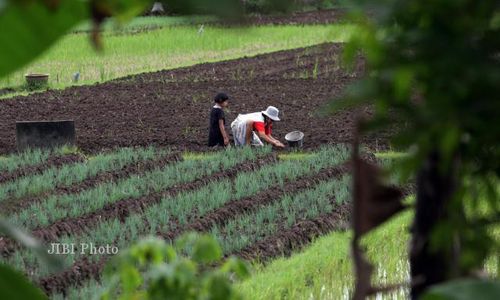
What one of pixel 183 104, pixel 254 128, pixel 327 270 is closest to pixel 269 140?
pixel 254 128

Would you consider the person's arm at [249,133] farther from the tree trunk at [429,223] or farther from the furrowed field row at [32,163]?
the tree trunk at [429,223]

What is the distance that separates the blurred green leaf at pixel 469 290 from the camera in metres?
0.82

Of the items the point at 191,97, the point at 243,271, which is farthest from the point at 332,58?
the point at 243,271

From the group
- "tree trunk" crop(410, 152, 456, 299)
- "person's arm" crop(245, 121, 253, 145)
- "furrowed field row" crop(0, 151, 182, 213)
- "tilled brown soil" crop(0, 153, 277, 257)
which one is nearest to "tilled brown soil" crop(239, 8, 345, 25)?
"person's arm" crop(245, 121, 253, 145)

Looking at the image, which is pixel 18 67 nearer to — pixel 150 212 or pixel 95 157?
pixel 150 212

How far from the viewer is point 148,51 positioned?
→ 94.8 feet

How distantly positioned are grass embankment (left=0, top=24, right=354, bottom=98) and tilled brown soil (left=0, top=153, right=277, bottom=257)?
9.61 metres

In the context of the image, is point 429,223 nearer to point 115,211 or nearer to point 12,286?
point 12,286

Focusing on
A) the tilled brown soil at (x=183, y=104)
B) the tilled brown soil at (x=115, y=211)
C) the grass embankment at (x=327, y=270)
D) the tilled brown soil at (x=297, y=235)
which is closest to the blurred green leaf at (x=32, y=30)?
the grass embankment at (x=327, y=270)

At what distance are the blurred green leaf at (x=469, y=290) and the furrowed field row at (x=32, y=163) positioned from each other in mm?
10706

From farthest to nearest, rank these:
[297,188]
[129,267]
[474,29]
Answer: [297,188] → [129,267] → [474,29]

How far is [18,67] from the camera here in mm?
917

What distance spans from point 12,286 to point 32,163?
11.6 m

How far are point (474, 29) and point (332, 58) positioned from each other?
80.7 feet
